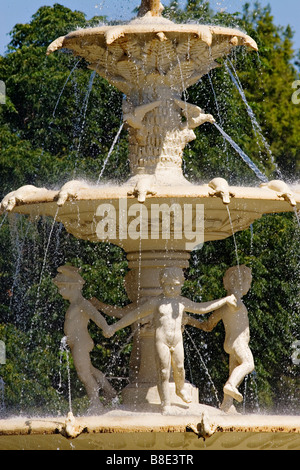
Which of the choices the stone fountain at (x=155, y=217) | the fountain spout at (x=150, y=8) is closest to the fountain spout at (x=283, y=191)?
the stone fountain at (x=155, y=217)

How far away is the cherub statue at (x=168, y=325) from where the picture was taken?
31.6 feet

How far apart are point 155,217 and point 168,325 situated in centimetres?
90

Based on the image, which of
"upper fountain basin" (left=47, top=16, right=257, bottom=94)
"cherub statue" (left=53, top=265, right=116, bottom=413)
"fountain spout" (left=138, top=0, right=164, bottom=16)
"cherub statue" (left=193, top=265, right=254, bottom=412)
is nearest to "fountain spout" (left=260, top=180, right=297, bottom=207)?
"cherub statue" (left=193, top=265, right=254, bottom=412)

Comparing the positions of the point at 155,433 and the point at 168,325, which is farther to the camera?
the point at 168,325

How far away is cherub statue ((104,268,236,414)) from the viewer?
9633mm

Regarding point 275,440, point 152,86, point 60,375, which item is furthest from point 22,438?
point 60,375

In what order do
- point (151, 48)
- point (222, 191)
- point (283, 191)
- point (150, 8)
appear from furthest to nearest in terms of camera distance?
point (150, 8), point (151, 48), point (283, 191), point (222, 191)

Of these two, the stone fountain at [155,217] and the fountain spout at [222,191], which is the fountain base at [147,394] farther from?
the fountain spout at [222,191]

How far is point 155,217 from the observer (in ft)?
32.4

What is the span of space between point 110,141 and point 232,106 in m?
2.01

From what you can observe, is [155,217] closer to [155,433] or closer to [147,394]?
[147,394]

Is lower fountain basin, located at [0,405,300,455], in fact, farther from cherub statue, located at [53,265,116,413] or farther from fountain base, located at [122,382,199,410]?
cherub statue, located at [53,265,116,413]

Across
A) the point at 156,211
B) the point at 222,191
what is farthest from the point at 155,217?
the point at 222,191


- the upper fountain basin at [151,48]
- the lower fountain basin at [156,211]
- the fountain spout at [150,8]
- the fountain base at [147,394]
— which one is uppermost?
the fountain spout at [150,8]
